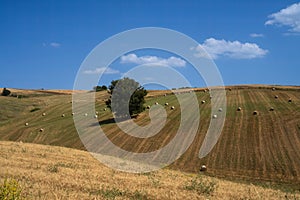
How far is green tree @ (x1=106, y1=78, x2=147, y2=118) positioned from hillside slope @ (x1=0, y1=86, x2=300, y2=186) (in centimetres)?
207

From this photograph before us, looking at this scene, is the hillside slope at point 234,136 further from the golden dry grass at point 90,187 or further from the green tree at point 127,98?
the golden dry grass at point 90,187

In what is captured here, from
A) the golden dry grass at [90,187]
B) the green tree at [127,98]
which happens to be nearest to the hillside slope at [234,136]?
the green tree at [127,98]

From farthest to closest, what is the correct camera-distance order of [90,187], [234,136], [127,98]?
1. [127,98]
2. [234,136]
3. [90,187]

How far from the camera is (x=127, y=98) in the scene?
70.3 metres

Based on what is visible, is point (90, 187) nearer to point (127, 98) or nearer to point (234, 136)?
point (234, 136)

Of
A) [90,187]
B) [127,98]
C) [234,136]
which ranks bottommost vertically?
[90,187]

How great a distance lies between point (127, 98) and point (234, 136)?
2767cm

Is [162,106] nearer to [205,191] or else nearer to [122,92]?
[122,92]

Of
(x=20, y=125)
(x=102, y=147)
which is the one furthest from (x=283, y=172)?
(x=20, y=125)

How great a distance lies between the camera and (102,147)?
157 feet

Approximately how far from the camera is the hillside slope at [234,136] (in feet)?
118

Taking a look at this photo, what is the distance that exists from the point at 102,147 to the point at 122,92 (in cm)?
2225

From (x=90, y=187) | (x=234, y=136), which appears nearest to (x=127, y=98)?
(x=234, y=136)

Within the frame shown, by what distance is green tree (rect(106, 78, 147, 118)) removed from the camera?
225ft
